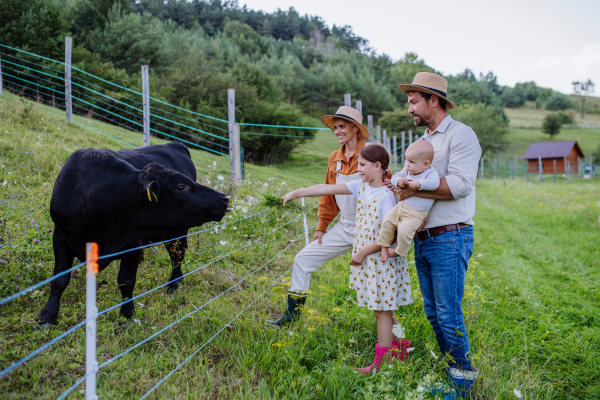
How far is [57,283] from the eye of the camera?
3.17 m

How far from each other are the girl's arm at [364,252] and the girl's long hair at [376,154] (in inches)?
22.6

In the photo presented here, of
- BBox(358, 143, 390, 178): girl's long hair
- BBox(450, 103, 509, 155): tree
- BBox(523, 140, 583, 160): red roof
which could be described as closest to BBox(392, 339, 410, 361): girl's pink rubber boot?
BBox(358, 143, 390, 178): girl's long hair

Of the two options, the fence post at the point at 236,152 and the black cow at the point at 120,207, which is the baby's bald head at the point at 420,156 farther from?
the fence post at the point at 236,152

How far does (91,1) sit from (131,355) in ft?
122

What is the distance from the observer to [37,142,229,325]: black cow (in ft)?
10.9

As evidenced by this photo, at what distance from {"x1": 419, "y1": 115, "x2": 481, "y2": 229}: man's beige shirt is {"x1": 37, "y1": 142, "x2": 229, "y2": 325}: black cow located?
1804 mm

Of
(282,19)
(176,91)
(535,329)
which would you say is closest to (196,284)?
(535,329)

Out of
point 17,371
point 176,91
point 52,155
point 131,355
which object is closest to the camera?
point 17,371

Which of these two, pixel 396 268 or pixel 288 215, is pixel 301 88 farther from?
pixel 396 268

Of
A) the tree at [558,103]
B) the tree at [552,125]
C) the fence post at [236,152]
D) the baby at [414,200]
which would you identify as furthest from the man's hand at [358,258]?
the tree at [558,103]

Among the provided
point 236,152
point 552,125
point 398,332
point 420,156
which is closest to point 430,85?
point 420,156

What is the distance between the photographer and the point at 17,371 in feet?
8.07

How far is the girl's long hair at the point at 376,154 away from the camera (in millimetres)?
2881

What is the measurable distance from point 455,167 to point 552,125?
57.8 metres
